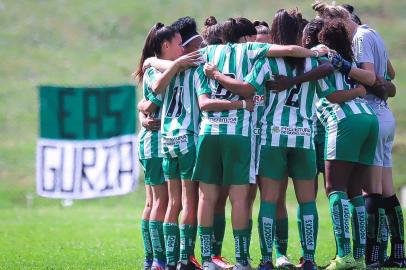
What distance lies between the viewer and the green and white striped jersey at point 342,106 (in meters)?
10.3

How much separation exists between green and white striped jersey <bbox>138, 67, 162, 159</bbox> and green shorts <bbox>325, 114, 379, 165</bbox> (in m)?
1.64

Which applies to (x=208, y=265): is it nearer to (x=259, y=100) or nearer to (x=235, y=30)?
(x=259, y=100)

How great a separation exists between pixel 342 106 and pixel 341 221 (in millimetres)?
1108

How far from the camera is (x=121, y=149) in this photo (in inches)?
889

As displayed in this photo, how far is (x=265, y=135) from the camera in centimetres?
977

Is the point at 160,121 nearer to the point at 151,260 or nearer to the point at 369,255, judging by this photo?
the point at 151,260

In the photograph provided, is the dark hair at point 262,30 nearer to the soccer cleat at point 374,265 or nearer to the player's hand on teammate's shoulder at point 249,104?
the player's hand on teammate's shoulder at point 249,104

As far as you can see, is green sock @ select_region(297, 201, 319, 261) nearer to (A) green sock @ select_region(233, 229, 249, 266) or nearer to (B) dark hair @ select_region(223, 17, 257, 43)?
(A) green sock @ select_region(233, 229, 249, 266)

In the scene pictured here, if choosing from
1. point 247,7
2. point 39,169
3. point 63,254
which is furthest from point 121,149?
point 247,7

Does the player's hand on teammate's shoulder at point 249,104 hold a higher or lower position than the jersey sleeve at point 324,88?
lower

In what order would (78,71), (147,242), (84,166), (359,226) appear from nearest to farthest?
(359,226)
(147,242)
(84,166)
(78,71)

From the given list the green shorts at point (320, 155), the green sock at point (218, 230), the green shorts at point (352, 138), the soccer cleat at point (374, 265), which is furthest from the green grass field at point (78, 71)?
the green shorts at point (352, 138)

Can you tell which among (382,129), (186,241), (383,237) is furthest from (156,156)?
(383,237)

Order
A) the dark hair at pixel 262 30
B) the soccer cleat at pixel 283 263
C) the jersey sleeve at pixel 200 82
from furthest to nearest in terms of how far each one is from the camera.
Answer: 1. the dark hair at pixel 262 30
2. the soccer cleat at pixel 283 263
3. the jersey sleeve at pixel 200 82
